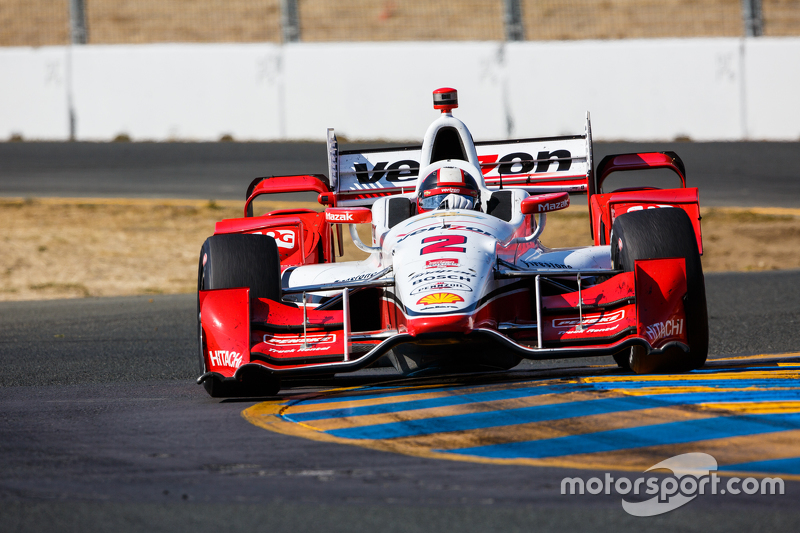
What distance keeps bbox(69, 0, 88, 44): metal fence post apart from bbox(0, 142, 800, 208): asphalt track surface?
6.22 feet

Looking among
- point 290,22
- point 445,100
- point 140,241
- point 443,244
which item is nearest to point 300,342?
point 443,244

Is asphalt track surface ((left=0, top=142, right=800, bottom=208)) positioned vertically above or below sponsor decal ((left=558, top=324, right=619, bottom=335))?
above

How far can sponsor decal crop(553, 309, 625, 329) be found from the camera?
6.03 meters

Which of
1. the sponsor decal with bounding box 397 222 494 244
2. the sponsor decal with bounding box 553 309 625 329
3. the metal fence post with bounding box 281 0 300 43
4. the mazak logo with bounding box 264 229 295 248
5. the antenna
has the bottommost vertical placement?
the sponsor decal with bounding box 553 309 625 329

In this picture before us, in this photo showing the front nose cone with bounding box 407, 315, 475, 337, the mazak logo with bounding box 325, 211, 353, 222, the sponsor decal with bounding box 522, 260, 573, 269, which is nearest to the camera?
the front nose cone with bounding box 407, 315, 475, 337

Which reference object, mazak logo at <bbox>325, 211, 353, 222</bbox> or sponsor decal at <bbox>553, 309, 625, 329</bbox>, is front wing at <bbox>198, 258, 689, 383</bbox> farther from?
mazak logo at <bbox>325, 211, 353, 222</bbox>

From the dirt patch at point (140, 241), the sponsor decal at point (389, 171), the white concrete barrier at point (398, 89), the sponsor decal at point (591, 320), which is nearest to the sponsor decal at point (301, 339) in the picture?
the sponsor decal at point (591, 320)

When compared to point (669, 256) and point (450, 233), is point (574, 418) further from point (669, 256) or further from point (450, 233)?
point (450, 233)

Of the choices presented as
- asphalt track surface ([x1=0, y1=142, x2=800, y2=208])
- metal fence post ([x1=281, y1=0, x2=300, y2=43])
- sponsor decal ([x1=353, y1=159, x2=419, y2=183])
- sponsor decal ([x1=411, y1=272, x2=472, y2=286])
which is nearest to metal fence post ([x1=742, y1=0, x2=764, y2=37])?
asphalt track surface ([x1=0, y1=142, x2=800, y2=208])

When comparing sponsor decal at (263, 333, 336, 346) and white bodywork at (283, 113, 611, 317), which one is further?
sponsor decal at (263, 333, 336, 346)

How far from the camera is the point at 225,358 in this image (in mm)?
6059

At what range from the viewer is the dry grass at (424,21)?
1962 cm

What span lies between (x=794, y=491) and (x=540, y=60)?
48.4ft

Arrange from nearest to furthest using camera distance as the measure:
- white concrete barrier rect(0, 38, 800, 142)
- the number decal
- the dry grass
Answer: the number decal → white concrete barrier rect(0, 38, 800, 142) → the dry grass
